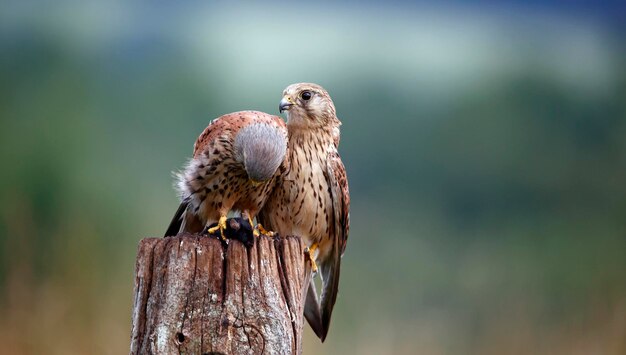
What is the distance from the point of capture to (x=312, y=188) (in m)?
2.73

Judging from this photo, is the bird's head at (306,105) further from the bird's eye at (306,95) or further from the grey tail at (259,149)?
the grey tail at (259,149)

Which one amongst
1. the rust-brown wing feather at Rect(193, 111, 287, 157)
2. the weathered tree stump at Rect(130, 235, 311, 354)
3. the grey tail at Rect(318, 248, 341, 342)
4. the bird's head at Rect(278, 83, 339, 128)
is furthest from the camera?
the grey tail at Rect(318, 248, 341, 342)

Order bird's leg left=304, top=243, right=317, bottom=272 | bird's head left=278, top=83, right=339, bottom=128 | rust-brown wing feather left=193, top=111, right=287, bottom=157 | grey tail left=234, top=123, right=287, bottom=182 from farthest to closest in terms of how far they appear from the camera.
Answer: bird's head left=278, top=83, right=339, bottom=128 < bird's leg left=304, top=243, right=317, bottom=272 < rust-brown wing feather left=193, top=111, right=287, bottom=157 < grey tail left=234, top=123, right=287, bottom=182

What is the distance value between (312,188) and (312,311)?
465 mm

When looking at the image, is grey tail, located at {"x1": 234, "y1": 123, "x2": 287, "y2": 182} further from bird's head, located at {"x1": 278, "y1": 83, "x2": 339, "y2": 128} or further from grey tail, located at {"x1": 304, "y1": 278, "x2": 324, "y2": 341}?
grey tail, located at {"x1": 304, "y1": 278, "x2": 324, "y2": 341}

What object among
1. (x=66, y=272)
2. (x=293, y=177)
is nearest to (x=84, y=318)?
(x=66, y=272)

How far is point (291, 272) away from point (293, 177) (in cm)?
100

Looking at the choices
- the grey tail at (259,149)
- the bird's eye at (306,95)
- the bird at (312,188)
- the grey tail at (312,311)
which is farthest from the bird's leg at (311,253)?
the bird's eye at (306,95)

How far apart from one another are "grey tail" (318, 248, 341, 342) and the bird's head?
1.72ft

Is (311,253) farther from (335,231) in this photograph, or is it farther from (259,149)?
(259,149)

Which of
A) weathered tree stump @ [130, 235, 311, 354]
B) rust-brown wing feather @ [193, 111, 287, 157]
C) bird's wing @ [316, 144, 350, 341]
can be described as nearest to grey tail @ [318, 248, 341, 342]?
bird's wing @ [316, 144, 350, 341]

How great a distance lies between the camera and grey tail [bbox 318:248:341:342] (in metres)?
2.82

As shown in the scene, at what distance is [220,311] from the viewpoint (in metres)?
1.59

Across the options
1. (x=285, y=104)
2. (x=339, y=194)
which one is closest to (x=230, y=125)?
(x=285, y=104)
